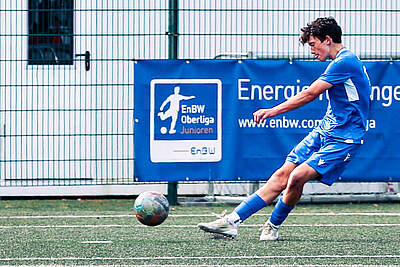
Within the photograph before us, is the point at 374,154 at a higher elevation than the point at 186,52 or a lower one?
lower

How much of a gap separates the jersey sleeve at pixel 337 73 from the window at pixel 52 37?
4577mm

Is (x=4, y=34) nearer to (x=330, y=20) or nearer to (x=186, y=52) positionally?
(x=186, y=52)

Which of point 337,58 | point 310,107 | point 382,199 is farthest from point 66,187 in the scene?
point 337,58

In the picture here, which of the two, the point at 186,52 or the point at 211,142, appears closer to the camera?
the point at 211,142

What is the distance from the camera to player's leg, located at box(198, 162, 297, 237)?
6812 mm

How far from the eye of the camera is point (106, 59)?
1072 cm

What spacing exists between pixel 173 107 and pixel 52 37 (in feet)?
6.80

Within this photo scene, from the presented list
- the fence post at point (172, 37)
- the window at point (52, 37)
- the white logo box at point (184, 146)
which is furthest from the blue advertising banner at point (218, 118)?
the window at point (52, 37)

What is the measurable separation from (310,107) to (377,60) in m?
1.07

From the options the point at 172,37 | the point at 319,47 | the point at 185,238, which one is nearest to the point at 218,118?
the point at 172,37

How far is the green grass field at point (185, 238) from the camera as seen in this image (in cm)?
628

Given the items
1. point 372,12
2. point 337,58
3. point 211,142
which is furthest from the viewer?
point 372,12

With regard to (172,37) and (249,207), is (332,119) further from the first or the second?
(172,37)

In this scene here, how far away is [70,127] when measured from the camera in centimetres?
1080
